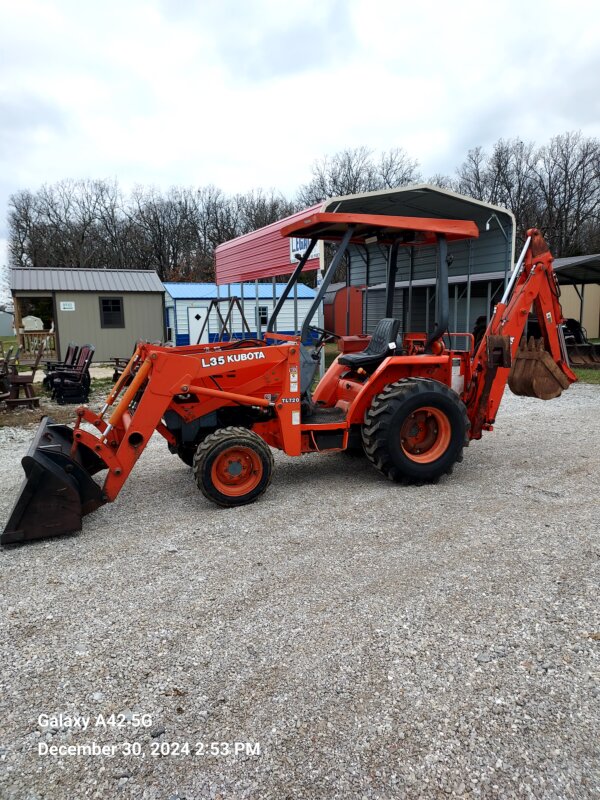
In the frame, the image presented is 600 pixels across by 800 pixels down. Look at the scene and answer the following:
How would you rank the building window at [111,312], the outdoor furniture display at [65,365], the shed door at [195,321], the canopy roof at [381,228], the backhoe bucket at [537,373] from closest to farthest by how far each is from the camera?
the canopy roof at [381,228] → the backhoe bucket at [537,373] → the outdoor furniture display at [65,365] → the building window at [111,312] → the shed door at [195,321]

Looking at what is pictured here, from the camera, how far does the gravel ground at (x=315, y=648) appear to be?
2113mm

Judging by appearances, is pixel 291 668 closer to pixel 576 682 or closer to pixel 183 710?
pixel 183 710

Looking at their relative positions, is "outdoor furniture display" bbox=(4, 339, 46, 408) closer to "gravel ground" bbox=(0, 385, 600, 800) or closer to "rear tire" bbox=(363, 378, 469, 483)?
"gravel ground" bbox=(0, 385, 600, 800)

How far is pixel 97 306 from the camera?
61.3 feet

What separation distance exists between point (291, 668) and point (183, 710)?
53cm

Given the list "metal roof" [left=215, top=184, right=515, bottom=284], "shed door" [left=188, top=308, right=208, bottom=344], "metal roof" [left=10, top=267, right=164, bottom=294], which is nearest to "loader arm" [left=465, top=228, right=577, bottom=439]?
"metal roof" [left=215, top=184, right=515, bottom=284]

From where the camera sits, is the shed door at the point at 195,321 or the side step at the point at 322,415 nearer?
the side step at the point at 322,415

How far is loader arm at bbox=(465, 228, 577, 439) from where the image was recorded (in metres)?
5.57

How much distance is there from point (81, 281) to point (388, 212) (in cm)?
1170

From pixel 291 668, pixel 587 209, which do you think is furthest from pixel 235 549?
pixel 587 209

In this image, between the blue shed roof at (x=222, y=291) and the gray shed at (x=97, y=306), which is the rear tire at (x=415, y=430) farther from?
the blue shed roof at (x=222, y=291)

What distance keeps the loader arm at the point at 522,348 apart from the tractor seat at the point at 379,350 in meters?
0.94

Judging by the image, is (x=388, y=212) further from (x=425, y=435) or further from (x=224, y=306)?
(x=224, y=306)

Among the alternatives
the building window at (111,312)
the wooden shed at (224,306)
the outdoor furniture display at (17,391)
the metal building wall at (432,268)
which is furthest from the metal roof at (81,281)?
the outdoor furniture display at (17,391)
